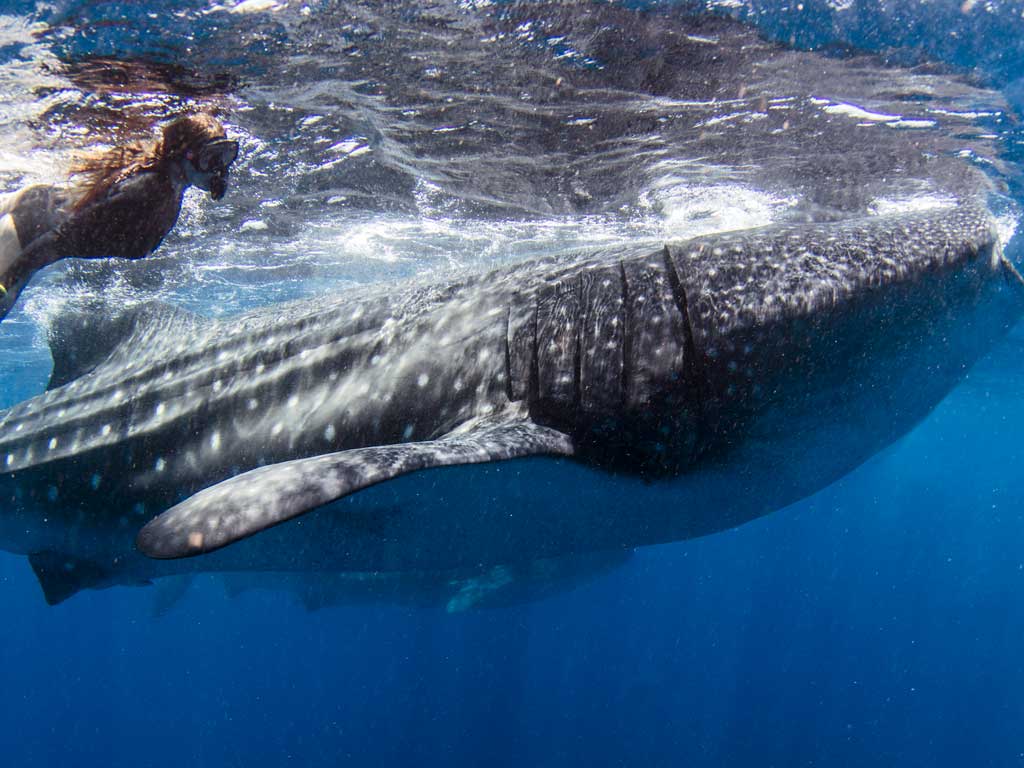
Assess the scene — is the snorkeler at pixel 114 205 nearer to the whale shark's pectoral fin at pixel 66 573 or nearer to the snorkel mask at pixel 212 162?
the snorkel mask at pixel 212 162

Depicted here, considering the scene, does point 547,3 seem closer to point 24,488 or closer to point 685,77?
point 685,77

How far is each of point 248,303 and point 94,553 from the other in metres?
15.1

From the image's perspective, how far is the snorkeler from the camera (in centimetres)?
500

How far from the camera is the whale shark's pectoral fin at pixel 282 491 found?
2.32 metres

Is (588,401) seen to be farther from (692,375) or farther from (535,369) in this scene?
(692,375)

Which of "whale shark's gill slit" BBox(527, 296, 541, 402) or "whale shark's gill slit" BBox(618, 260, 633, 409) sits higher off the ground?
"whale shark's gill slit" BBox(618, 260, 633, 409)

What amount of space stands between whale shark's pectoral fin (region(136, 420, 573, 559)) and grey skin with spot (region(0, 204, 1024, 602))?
0.04 ft

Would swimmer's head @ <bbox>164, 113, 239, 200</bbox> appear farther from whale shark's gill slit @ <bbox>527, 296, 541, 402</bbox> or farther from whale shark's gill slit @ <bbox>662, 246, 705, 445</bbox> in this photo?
whale shark's gill slit @ <bbox>662, 246, 705, 445</bbox>

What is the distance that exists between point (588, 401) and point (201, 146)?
4277 mm

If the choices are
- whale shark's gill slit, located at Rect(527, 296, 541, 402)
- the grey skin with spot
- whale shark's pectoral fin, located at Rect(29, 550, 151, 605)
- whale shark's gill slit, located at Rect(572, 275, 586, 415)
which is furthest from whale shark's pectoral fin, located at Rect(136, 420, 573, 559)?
whale shark's pectoral fin, located at Rect(29, 550, 151, 605)

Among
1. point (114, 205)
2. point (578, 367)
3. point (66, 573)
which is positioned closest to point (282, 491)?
point (578, 367)

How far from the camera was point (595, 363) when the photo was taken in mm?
3711

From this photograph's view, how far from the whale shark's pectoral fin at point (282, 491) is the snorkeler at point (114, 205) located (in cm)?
369

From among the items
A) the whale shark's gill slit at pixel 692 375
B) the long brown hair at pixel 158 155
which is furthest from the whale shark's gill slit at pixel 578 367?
the long brown hair at pixel 158 155
